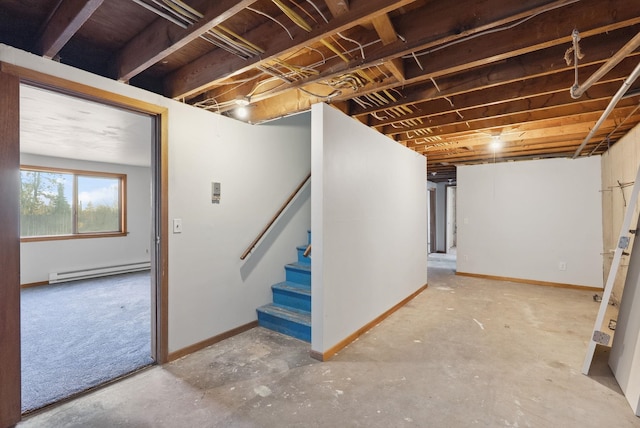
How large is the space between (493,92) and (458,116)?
61cm

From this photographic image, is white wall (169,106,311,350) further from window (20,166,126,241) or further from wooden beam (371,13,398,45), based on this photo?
window (20,166,126,241)

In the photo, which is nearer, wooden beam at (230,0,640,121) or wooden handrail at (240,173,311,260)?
wooden beam at (230,0,640,121)

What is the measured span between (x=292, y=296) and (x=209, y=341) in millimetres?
930

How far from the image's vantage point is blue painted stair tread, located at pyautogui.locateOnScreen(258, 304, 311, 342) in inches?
115

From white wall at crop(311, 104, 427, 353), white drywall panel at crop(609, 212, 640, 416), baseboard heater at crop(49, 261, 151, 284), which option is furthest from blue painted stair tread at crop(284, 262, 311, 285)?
baseboard heater at crop(49, 261, 151, 284)

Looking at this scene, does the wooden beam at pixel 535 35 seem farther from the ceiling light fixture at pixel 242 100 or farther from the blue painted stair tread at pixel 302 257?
the blue painted stair tread at pixel 302 257

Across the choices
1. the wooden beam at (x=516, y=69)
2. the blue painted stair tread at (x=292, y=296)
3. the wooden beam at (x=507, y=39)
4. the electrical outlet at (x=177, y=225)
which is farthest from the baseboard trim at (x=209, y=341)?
the wooden beam at (x=516, y=69)

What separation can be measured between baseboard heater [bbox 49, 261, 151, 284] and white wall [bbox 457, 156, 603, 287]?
6.67 m

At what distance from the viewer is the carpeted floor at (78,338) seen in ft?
7.16

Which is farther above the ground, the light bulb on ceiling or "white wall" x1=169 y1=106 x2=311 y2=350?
the light bulb on ceiling

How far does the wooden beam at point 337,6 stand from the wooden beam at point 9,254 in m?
1.86

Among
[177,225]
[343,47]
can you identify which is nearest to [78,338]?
[177,225]

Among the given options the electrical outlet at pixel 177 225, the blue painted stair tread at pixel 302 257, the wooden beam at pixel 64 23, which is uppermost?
the wooden beam at pixel 64 23

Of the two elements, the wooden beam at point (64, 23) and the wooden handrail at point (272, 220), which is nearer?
the wooden beam at point (64, 23)
